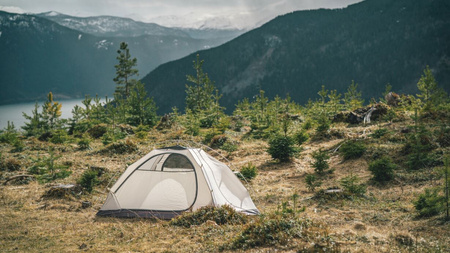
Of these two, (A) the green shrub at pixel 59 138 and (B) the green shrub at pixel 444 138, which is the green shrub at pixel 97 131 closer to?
(A) the green shrub at pixel 59 138

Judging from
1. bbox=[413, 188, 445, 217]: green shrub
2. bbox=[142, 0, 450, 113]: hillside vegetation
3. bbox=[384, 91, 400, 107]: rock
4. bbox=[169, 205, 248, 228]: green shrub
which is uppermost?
bbox=[142, 0, 450, 113]: hillside vegetation

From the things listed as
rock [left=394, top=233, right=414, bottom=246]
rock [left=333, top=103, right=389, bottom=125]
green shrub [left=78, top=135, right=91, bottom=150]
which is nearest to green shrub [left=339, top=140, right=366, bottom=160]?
rock [left=333, top=103, right=389, bottom=125]

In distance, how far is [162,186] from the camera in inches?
390

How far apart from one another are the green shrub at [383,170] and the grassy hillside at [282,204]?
16cm

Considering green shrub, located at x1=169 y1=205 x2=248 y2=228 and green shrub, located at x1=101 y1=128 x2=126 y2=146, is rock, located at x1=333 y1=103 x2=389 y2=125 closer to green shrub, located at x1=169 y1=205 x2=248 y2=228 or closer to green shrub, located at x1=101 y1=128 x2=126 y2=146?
green shrub, located at x1=169 y1=205 x2=248 y2=228

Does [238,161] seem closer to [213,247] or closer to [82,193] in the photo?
[82,193]

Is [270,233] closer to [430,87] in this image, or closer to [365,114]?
[365,114]

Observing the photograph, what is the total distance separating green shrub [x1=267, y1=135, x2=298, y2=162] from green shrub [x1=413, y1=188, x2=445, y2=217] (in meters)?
6.69

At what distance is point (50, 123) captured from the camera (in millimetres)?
28859

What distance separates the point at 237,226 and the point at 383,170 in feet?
17.8

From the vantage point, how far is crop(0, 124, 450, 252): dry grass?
620 centimetres

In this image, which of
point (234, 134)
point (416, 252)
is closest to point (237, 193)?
point (416, 252)

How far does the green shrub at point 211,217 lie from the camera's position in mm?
8086

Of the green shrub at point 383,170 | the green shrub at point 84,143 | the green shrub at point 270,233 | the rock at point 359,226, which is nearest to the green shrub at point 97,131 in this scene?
the green shrub at point 84,143
